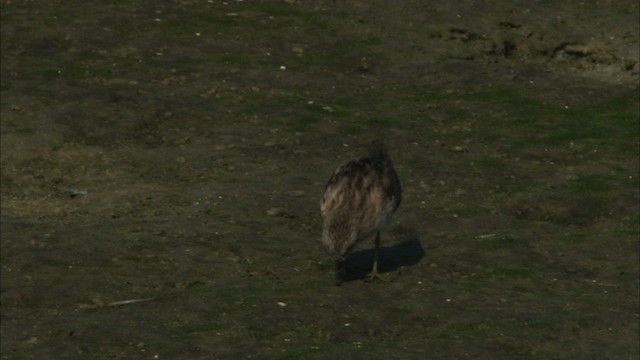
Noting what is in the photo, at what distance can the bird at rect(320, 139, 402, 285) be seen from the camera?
12.5m

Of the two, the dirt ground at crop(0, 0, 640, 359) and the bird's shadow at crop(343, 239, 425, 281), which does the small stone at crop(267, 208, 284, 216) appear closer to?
the dirt ground at crop(0, 0, 640, 359)

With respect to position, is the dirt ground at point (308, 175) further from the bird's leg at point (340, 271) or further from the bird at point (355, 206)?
the bird at point (355, 206)

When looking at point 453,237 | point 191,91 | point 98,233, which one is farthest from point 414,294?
point 191,91

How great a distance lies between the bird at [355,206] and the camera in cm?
1252

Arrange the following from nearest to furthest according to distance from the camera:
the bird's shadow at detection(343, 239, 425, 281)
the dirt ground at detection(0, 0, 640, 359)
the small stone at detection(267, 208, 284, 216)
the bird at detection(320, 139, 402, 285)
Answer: the dirt ground at detection(0, 0, 640, 359) < the bird at detection(320, 139, 402, 285) < the bird's shadow at detection(343, 239, 425, 281) < the small stone at detection(267, 208, 284, 216)

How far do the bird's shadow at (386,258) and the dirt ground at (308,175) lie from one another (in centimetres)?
5

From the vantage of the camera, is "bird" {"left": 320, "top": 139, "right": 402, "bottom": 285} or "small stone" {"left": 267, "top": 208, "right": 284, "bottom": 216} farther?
"small stone" {"left": 267, "top": 208, "right": 284, "bottom": 216}

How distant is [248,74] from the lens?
18.5 m

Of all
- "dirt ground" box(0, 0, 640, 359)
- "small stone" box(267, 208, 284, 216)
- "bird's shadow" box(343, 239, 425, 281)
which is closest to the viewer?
"dirt ground" box(0, 0, 640, 359)

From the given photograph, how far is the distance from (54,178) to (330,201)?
3790 millimetres

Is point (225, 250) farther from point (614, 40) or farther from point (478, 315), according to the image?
point (614, 40)

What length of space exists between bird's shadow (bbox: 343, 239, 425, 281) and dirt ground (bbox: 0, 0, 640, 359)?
5 cm

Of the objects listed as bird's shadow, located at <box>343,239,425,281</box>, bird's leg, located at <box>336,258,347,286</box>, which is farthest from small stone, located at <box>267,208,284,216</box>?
bird's leg, located at <box>336,258,347,286</box>

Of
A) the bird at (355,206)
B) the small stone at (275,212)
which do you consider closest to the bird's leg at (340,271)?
the bird at (355,206)
